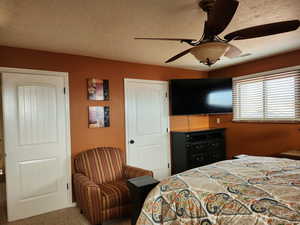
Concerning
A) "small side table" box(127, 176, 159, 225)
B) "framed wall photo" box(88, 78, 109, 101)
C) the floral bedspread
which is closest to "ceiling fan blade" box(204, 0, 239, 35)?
the floral bedspread

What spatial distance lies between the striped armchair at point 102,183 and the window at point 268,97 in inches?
102

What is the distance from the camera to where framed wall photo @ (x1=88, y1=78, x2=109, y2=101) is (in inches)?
130

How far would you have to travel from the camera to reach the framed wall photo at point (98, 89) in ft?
10.8

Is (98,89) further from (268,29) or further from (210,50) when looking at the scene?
(268,29)

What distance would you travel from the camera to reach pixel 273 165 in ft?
6.55

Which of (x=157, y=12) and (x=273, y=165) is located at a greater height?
(x=157, y=12)

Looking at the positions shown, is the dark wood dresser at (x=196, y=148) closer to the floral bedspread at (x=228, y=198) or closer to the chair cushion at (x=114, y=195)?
the chair cushion at (x=114, y=195)

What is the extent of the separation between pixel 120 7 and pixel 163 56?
1.72 m

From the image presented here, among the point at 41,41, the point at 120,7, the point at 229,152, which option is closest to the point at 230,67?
the point at 229,152

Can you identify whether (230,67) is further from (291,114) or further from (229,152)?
(229,152)

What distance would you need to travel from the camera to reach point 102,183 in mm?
2871

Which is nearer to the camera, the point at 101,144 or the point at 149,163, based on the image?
the point at 101,144

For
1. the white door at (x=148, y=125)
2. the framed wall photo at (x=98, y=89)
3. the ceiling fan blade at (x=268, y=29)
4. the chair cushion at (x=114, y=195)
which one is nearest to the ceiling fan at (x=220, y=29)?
the ceiling fan blade at (x=268, y=29)

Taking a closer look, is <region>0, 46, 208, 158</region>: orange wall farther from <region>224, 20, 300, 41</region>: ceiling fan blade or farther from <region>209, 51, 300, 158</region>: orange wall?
<region>224, 20, 300, 41</region>: ceiling fan blade
